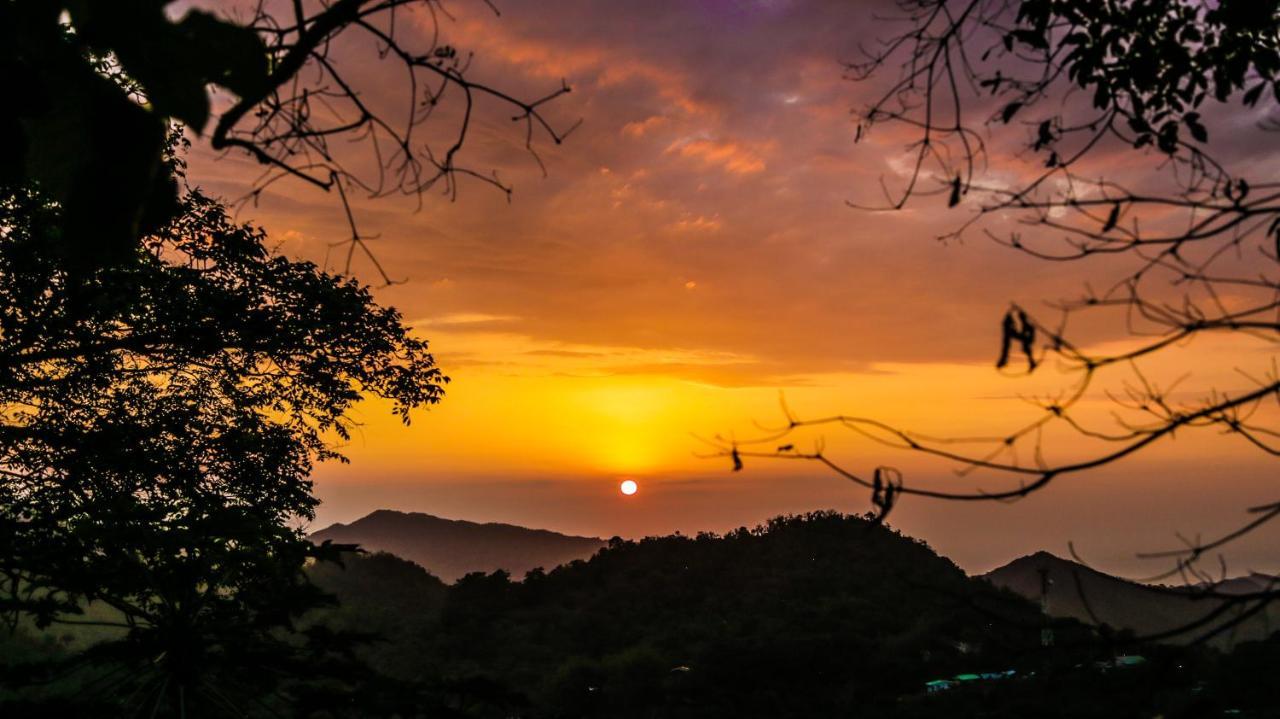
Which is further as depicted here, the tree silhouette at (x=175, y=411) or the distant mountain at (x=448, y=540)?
the distant mountain at (x=448, y=540)

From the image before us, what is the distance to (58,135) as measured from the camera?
1.84 m

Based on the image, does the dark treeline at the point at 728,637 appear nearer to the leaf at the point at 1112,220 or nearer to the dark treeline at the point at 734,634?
the dark treeline at the point at 734,634

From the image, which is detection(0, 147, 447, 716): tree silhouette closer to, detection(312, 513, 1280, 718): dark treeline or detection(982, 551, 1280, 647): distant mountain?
detection(982, 551, 1280, 647): distant mountain

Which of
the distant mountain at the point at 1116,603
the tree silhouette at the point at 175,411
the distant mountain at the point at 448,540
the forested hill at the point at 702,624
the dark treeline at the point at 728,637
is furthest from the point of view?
the distant mountain at the point at 448,540

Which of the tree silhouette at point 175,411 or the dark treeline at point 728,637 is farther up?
the tree silhouette at point 175,411

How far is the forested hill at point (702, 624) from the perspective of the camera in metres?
28.3

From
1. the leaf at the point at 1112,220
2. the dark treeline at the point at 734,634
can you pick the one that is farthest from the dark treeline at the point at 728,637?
the leaf at the point at 1112,220

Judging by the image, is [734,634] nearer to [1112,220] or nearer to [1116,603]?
[1116,603]

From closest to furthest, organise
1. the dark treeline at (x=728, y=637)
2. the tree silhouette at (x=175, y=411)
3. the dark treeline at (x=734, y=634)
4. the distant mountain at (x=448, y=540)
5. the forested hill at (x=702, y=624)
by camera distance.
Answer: the tree silhouette at (x=175, y=411), the dark treeline at (x=728, y=637), the dark treeline at (x=734, y=634), the forested hill at (x=702, y=624), the distant mountain at (x=448, y=540)

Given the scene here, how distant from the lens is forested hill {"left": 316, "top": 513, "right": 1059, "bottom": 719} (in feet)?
92.8

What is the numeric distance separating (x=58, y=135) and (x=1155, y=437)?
304 centimetres

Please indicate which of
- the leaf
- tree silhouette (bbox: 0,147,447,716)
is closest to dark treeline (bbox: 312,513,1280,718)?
tree silhouette (bbox: 0,147,447,716)

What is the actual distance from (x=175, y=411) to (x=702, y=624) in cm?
→ 2662

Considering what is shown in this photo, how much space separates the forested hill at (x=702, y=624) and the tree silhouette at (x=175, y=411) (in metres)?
13.9
